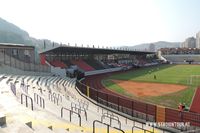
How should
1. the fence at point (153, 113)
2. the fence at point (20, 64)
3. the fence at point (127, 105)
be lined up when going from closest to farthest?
the fence at point (153, 113), the fence at point (127, 105), the fence at point (20, 64)

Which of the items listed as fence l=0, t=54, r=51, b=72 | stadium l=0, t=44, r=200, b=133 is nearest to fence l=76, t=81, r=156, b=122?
stadium l=0, t=44, r=200, b=133

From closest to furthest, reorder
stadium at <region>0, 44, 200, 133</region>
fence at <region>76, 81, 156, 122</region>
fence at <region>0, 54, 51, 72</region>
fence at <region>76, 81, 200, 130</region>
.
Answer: stadium at <region>0, 44, 200, 133</region> → fence at <region>76, 81, 200, 130</region> → fence at <region>76, 81, 156, 122</region> → fence at <region>0, 54, 51, 72</region>

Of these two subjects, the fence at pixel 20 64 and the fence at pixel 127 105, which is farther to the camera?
the fence at pixel 20 64

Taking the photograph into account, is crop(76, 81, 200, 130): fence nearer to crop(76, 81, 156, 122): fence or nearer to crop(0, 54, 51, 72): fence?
crop(76, 81, 156, 122): fence

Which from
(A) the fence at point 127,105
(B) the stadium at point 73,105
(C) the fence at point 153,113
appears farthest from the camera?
(A) the fence at point 127,105

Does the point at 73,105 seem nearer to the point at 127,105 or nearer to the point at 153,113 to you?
the point at 127,105

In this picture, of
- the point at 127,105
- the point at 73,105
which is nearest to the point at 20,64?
the point at 73,105

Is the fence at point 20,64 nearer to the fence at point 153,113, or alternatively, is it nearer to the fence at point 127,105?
the fence at point 127,105

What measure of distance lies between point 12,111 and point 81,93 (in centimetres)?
1809

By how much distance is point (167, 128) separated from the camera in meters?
16.2

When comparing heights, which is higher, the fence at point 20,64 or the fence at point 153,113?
the fence at point 20,64

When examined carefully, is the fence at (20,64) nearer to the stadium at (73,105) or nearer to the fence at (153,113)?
the stadium at (73,105)

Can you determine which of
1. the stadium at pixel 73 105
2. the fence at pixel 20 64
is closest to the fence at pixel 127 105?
the stadium at pixel 73 105

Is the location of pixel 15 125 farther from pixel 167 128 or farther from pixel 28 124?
pixel 167 128
